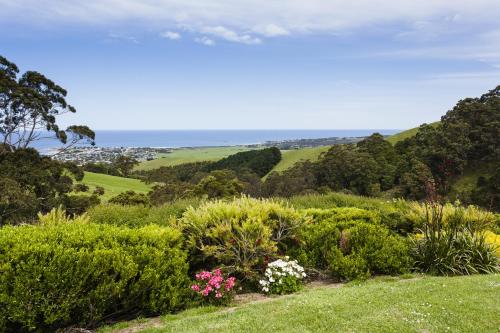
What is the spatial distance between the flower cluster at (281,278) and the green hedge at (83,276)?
1.61 meters

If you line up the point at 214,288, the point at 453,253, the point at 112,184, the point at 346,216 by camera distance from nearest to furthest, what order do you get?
the point at 214,288 → the point at 453,253 → the point at 346,216 → the point at 112,184

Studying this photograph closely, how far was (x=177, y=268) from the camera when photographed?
7055mm

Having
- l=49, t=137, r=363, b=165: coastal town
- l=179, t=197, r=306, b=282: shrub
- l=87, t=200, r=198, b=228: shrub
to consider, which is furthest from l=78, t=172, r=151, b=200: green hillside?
l=179, t=197, r=306, b=282: shrub

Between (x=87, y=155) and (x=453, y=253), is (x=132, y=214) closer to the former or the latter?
(x=453, y=253)

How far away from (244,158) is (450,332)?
347 ft

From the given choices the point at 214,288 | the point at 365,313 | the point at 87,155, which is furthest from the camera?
the point at 87,155

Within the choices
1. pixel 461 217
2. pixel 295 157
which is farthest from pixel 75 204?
pixel 295 157

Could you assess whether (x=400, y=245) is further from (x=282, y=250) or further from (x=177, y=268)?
(x=177, y=268)

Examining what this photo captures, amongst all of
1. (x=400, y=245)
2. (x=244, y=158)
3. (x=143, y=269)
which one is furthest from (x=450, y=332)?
(x=244, y=158)

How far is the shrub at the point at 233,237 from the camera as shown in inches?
320

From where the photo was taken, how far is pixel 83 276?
231 inches

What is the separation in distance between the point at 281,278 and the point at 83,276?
12.0 feet

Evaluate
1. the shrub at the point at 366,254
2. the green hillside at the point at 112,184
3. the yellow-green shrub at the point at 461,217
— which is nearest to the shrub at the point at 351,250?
the shrub at the point at 366,254

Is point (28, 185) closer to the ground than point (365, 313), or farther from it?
closer to the ground
